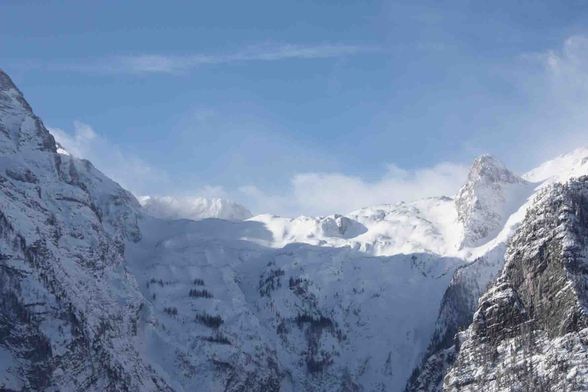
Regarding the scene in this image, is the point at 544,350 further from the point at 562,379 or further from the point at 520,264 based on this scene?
the point at 520,264

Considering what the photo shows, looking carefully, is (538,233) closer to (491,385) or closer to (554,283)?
(554,283)

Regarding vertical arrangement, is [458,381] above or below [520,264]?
below

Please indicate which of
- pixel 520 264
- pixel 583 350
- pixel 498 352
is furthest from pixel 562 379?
pixel 520 264

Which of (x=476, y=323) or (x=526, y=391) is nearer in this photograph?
(x=526, y=391)

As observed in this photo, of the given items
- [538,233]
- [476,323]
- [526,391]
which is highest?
[538,233]

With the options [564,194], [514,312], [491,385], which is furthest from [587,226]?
[491,385]

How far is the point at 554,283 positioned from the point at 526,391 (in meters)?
21.0

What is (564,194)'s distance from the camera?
197375 mm

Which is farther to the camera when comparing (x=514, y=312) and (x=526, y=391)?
(x=514, y=312)

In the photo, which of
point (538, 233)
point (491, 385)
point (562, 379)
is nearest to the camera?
point (562, 379)

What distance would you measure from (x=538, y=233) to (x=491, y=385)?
28.8m

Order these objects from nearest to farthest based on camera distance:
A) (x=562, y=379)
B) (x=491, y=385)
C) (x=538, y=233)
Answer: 1. (x=562, y=379)
2. (x=491, y=385)
3. (x=538, y=233)

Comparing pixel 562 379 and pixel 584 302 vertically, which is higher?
pixel 584 302

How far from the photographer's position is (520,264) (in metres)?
197
